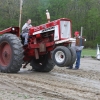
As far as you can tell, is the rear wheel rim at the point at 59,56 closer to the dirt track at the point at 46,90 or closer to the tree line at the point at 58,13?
the dirt track at the point at 46,90

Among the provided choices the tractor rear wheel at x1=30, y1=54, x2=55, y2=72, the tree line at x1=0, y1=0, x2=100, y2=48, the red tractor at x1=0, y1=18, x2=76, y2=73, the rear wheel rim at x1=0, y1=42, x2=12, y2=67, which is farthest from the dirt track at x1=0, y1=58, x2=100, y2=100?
the tree line at x1=0, y1=0, x2=100, y2=48

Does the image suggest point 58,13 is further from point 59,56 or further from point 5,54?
point 59,56

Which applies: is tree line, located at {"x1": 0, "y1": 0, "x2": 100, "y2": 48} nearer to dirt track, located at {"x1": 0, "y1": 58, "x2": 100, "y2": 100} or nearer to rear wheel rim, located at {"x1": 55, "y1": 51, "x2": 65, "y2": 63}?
rear wheel rim, located at {"x1": 55, "y1": 51, "x2": 65, "y2": 63}

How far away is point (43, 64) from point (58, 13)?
4627cm

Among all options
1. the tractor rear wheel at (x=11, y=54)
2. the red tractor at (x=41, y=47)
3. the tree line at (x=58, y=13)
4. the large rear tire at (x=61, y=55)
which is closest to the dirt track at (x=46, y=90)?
the large rear tire at (x=61, y=55)

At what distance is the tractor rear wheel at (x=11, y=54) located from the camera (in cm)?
1126

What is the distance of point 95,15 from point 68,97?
5058cm

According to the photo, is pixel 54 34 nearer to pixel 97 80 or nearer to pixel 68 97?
pixel 97 80

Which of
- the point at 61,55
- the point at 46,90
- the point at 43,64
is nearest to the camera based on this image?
the point at 46,90

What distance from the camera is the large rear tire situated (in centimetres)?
1027

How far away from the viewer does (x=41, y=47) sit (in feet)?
37.8

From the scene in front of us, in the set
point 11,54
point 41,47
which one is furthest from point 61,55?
point 11,54

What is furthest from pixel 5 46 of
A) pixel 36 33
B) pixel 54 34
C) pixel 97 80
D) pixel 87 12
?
pixel 87 12

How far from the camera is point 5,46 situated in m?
12.1
